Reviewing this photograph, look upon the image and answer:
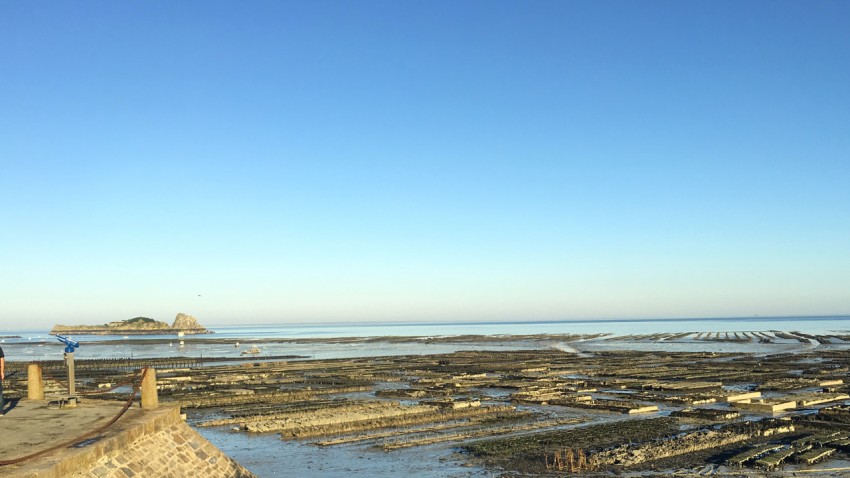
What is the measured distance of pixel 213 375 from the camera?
62.8 m

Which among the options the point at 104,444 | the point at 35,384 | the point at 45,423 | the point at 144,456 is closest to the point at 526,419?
the point at 35,384

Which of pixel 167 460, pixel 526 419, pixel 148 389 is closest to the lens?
pixel 167 460

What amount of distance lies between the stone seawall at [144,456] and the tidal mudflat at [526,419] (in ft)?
20.5

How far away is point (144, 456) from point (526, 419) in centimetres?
2273

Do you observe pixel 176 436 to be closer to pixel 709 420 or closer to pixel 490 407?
pixel 490 407

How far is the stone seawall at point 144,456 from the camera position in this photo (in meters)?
13.2

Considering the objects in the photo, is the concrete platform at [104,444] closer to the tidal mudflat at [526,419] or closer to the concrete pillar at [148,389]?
the concrete pillar at [148,389]

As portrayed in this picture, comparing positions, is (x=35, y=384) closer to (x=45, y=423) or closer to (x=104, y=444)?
(x=45, y=423)

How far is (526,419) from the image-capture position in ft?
114

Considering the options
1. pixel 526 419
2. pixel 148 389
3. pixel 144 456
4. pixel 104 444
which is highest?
pixel 148 389

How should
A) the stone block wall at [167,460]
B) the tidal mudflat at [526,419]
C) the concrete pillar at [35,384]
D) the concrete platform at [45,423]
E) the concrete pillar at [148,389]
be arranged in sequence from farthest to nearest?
the tidal mudflat at [526,419] < the concrete pillar at [35,384] < the concrete pillar at [148,389] < the stone block wall at [167,460] < the concrete platform at [45,423]

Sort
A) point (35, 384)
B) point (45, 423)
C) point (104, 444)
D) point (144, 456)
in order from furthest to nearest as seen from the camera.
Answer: point (35, 384) → point (45, 423) → point (144, 456) → point (104, 444)

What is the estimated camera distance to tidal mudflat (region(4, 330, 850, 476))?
2409cm

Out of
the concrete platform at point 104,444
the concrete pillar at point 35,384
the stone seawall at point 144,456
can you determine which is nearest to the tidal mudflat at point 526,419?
the stone seawall at point 144,456
